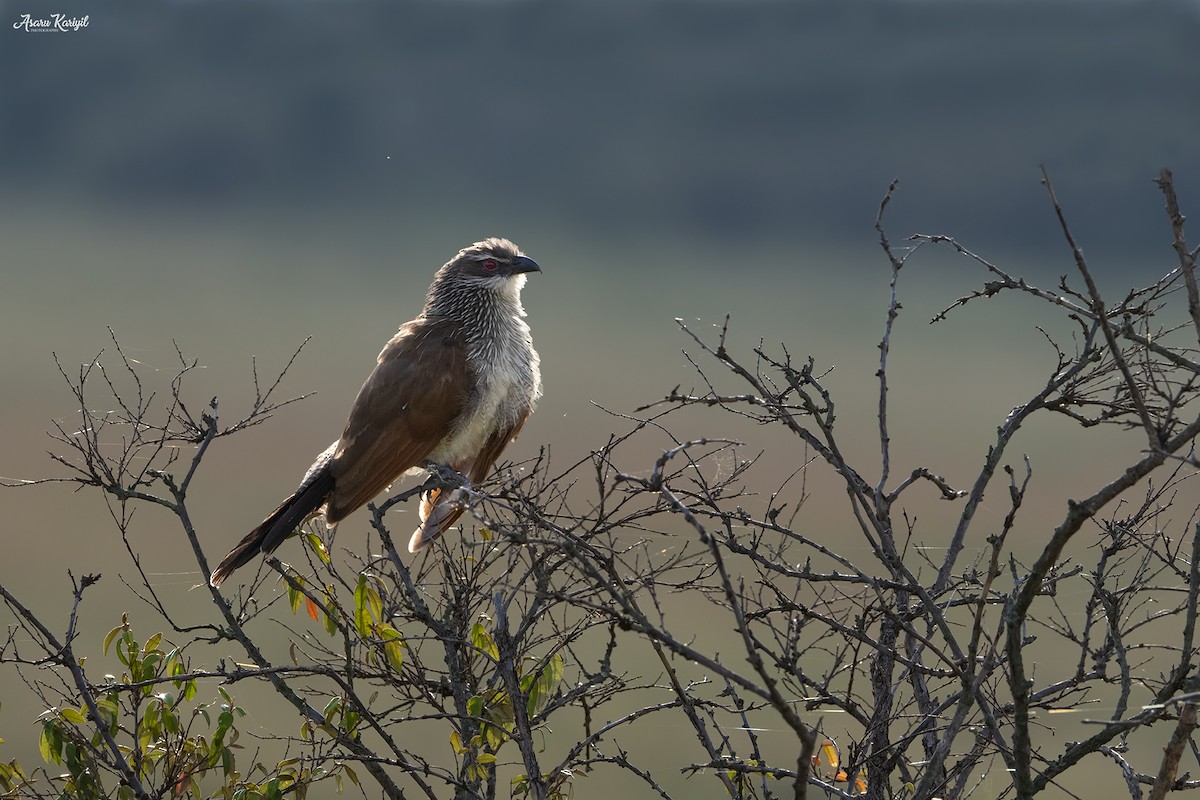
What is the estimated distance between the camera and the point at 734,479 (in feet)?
9.50

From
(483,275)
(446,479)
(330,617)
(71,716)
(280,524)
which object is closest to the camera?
(71,716)

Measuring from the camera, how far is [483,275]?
16.9ft

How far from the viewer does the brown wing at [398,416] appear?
14.0 feet

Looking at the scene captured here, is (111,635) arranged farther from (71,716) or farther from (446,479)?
(446,479)

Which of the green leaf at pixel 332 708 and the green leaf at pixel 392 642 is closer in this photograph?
the green leaf at pixel 392 642

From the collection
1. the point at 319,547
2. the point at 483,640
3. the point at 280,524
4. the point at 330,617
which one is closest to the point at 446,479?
the point at 280,524

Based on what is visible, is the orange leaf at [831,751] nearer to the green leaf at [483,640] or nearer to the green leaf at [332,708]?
the green leaf at [483,640]

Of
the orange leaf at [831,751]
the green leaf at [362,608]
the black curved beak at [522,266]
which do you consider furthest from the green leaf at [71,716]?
the black curved beak at [522,266]

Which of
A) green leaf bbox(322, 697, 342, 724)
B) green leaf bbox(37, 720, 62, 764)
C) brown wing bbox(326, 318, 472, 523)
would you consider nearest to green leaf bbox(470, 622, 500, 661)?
green leaf bbox(322, 697, 342, 724)

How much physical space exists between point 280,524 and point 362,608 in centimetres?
125

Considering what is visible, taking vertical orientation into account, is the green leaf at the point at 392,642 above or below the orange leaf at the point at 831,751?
above

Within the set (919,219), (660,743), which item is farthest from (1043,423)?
(660,743)

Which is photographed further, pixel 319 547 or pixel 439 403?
pixel 439 403

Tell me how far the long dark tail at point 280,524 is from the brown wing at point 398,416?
5 centimetres
